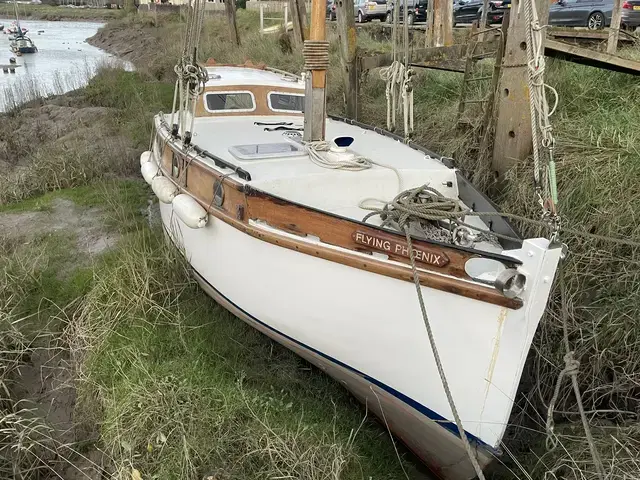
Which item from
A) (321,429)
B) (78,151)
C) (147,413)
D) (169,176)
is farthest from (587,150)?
(78,151)

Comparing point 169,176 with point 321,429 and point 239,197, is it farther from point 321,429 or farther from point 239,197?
point 321,429

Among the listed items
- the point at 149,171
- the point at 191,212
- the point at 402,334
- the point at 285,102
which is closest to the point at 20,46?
the point at 285,102

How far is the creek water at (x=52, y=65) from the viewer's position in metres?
15.4

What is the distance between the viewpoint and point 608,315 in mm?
3865

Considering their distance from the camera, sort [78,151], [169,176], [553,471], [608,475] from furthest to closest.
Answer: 1. [78,151]
2. [169,176]
3. [553,471]
4. [608,475]

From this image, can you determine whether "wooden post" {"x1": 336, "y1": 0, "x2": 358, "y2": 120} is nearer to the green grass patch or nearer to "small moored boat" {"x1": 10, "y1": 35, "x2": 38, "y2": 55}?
the green grass patch

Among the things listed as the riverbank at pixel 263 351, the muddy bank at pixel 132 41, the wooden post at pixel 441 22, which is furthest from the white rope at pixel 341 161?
the muddy bank at pixel 132 41

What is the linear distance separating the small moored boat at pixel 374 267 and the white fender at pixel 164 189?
0.02 meters

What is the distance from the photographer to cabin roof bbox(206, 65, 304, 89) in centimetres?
629

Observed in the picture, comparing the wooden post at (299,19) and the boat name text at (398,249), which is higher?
the wooden post at (299,19)

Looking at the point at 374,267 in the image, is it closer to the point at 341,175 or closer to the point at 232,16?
the point at 341,175

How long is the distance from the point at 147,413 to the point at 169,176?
8.26ft

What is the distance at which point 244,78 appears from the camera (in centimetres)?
646

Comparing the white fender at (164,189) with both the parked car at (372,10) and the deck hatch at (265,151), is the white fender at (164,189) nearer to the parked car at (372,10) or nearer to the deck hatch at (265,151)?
the deck hatch at (265,151)
